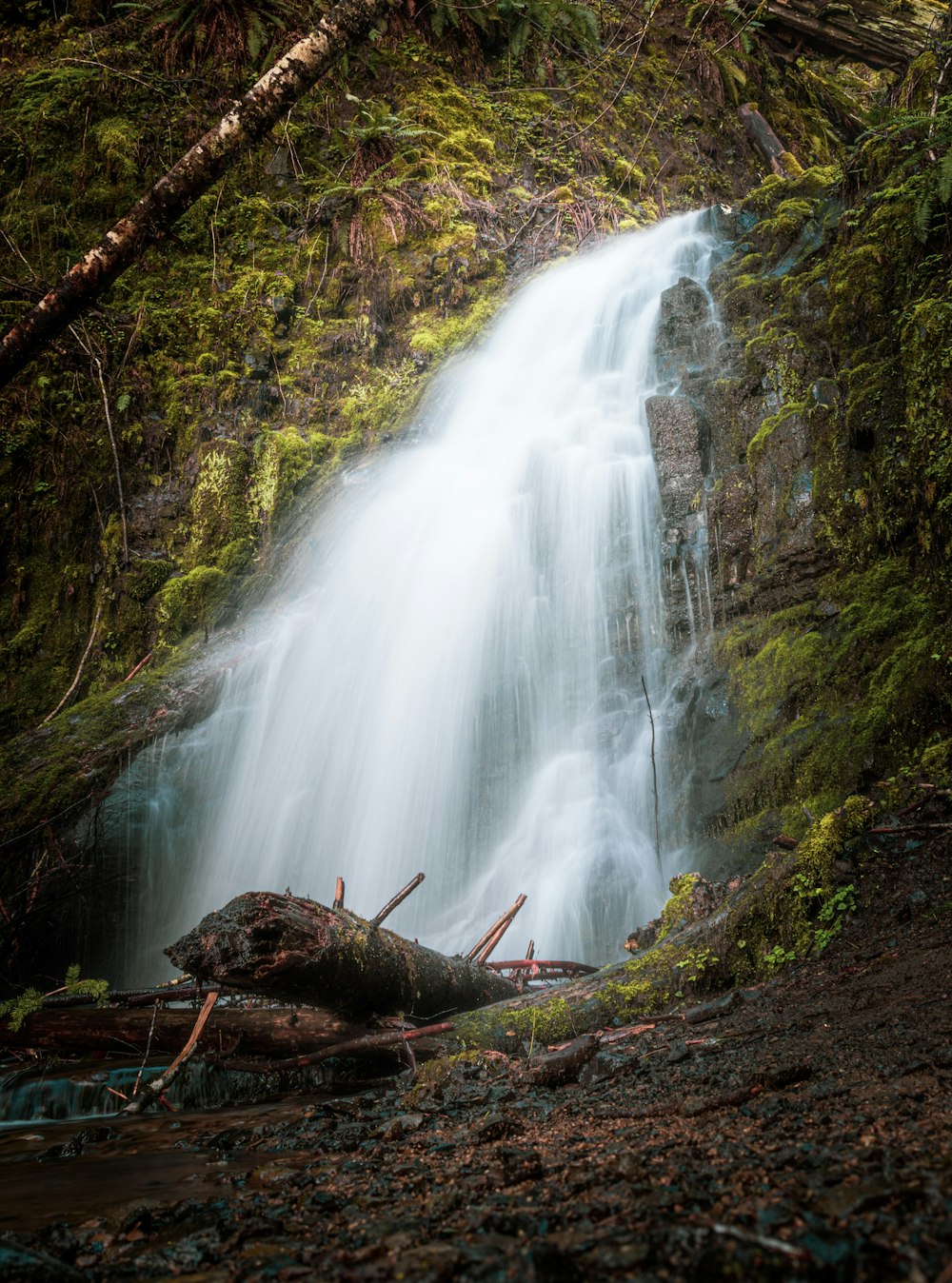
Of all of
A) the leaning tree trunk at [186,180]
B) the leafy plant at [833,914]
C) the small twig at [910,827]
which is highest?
the leaning tree trunk at [186,180]

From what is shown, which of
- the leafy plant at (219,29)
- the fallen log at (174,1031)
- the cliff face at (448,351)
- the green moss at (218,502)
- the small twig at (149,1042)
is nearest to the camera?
the fallen log at (174,1031)

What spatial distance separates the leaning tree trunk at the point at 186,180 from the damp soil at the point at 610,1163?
16.5ft

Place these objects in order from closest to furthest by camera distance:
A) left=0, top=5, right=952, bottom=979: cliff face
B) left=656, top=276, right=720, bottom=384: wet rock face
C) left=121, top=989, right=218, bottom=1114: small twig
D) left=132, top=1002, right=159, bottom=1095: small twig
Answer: left=121, top=989, right=218, bottom=1114: small twig → left=132, top=1002, right=159, bottom=1095: small twig → left=0, top=5, right=952, bottom=979: cliff face → left=656, top=276, right=720, bottom=384: wet rock face

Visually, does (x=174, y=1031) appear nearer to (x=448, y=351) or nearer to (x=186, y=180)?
(x=186, y=180)

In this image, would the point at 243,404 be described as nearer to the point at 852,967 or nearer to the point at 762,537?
the point at 762,537

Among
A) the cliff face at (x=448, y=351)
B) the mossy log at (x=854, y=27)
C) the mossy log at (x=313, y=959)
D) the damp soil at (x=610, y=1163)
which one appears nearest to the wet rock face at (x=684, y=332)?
the cliff face at (x=448, y=351)

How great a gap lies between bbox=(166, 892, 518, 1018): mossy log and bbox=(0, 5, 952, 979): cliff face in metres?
2.32

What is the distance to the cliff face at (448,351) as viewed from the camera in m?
4.61

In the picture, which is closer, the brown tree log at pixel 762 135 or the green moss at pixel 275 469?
the green moss at pixel 275 469

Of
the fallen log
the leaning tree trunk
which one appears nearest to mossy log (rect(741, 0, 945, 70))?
the leaning tree trunk

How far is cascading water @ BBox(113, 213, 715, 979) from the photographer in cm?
602

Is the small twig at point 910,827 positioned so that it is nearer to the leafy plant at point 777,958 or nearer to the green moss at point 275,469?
the leafy plant at point 777,958

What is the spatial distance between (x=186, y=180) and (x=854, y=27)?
1582cm

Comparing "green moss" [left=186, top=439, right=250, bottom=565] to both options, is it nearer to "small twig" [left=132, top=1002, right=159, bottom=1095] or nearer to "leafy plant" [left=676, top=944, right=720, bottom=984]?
"small twig" [left=132, top=1002, right=159, bottom=1095]
